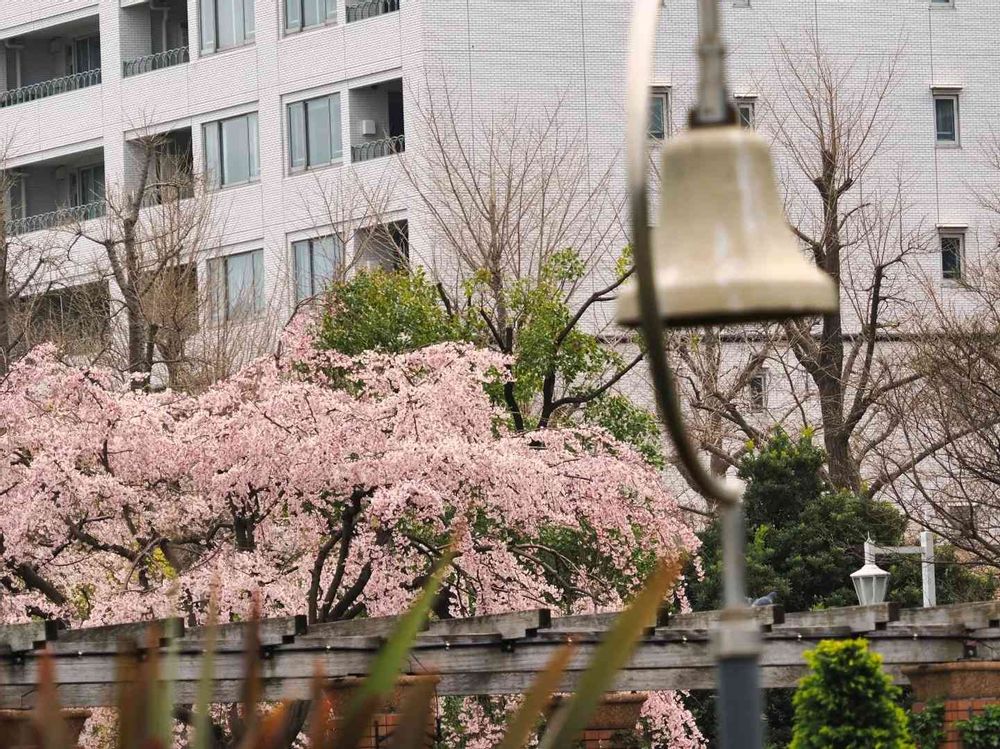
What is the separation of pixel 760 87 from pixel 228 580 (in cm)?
1932

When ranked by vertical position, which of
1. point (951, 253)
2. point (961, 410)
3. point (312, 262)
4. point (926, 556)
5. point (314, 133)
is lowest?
point (926, 556)

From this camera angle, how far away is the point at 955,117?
36375 millimetres

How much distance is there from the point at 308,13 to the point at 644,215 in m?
34.1

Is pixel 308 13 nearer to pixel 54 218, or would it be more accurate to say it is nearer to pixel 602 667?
pixel 54 218

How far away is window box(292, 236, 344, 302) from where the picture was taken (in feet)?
112

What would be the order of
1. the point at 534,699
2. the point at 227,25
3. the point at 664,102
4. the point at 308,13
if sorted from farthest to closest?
the point at 227,25 → the point at 308,13 → the point at 664,102 → the point at 534,699

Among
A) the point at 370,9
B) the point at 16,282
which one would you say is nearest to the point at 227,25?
the point at 370,9

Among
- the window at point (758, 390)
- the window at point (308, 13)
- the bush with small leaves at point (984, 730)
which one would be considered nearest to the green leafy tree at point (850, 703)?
the bush with small leaves at point (984, 730)

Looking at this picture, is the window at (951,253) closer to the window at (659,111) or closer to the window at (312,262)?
the window at (659,111)

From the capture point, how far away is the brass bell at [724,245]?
3947 mm

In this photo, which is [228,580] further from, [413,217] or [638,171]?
[413,217]

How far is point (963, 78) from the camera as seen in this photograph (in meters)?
36.5

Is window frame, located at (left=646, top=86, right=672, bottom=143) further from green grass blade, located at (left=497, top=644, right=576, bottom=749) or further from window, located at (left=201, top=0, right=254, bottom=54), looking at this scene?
green grass blade, located at (left=497, top=644, right=576, bottom=749)

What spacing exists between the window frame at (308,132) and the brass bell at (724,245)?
31977mm
